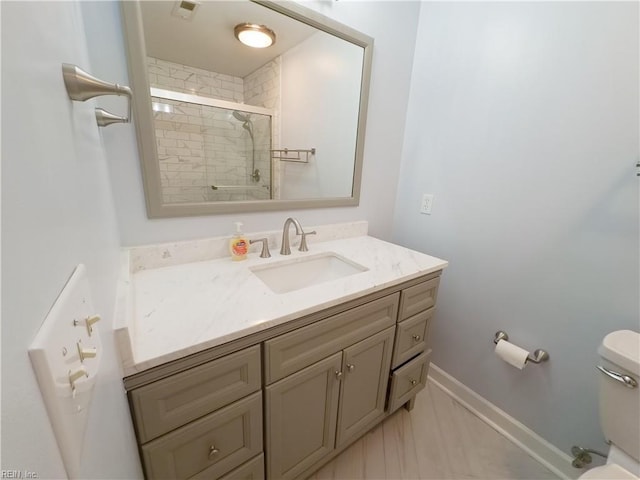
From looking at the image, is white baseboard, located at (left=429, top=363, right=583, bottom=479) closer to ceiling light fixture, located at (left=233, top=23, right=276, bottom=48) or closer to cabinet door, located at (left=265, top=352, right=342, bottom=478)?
cabinet door, located at (left=265, top=352, right=342, bottom=478)

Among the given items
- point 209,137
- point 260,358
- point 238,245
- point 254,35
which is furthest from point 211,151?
point 260,358

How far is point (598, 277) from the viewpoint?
1.04 m

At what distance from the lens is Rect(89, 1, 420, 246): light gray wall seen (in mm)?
829

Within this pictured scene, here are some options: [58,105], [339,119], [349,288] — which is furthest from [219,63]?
[349,288]

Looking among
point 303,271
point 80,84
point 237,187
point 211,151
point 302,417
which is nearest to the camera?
point 80,84

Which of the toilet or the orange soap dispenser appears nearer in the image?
the toilet

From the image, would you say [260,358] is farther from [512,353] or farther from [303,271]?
[512,353]

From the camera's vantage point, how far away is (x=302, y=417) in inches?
37.0

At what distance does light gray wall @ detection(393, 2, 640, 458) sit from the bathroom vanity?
41 centimetres

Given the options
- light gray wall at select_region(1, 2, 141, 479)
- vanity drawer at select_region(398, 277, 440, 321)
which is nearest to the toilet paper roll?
vanity drawer at select_region(398, 277, 440, 321)

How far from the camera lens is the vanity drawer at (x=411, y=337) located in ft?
3.84

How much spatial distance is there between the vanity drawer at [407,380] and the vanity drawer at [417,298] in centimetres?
29

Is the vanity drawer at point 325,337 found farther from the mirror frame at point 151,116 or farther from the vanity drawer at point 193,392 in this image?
the mirror frame at point 151,116

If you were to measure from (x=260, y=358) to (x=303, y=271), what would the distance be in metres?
0.54
